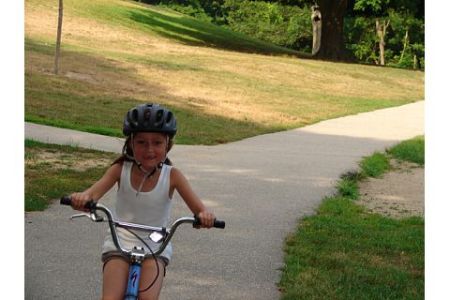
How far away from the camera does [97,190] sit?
407 cm

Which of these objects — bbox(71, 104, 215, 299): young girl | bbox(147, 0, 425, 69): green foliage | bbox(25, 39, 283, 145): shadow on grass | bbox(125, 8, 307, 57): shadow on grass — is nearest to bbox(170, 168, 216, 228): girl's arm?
bbox(71, 104, 215, 299): young girl

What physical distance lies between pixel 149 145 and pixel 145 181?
181mm

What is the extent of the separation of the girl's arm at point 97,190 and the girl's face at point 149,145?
0.15 metres

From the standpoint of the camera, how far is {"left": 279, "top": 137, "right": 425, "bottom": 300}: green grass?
607 cm

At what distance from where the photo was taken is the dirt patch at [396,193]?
10305 mm

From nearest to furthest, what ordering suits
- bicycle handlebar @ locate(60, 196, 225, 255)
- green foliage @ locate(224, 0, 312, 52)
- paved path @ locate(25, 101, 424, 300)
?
bicycle handlebar @ locate(60, 196, 225, 255)
paved path @ locate(25, 101, 424, 300)
green foliage @ locate(224, 0, 312, 52)

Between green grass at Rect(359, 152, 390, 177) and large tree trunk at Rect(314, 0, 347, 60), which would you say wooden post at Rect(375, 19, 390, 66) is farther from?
green grass at Rect(359, 152, 390, 177)

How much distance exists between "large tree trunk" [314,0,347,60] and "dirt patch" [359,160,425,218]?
91.4 ft

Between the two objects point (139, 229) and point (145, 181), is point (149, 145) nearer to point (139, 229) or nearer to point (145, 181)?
point (145, 181)

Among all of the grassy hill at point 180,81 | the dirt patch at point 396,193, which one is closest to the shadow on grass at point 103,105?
the grassy hill at point 180,81

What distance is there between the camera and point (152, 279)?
154 inches

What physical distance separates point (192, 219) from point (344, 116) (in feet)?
65.3
